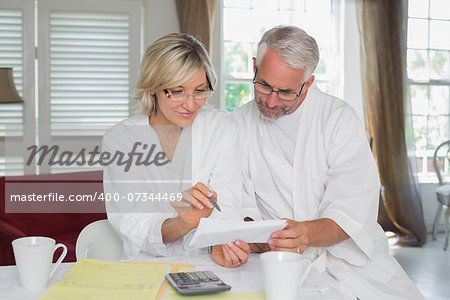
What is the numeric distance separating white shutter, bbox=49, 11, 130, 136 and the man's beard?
2983 mm

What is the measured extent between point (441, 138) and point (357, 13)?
66.7 inches

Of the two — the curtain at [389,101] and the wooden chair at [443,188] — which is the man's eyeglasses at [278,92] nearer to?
the wooden chair at [443,188]

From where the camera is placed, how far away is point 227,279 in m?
1.21

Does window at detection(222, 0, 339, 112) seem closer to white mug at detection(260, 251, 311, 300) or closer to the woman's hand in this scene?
the woman's hand

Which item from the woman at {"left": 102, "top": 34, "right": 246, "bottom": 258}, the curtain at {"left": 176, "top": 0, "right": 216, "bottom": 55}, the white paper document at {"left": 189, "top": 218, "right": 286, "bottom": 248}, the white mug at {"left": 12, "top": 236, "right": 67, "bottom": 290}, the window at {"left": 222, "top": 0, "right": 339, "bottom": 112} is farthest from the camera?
the window at {"left": 222, "top": 0, "right": 339, "bottom": 112}

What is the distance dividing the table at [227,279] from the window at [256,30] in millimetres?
3784

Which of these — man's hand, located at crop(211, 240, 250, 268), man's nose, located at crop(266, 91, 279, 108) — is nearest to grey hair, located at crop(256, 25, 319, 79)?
man's nose, located at crop(266, 91, 279, 108)

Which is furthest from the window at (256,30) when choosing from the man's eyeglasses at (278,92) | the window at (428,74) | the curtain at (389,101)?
the man's eyeglasses at (278,92)

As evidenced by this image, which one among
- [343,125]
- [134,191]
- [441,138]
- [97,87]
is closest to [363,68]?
[441,138]

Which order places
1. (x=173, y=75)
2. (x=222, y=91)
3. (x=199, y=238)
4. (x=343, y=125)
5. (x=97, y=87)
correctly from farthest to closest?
(x=222, y=91) < (x=97, y=87) < (x=343, y=125) < (x=173, y=75) < (x=199, y=238)

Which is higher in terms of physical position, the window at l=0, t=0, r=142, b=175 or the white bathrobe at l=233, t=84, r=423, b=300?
the window at l=0, t=0, r=142, b=175

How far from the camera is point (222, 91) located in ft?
16.4

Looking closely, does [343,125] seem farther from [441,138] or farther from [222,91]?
[441,138]

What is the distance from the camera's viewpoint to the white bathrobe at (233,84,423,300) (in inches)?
64.2
